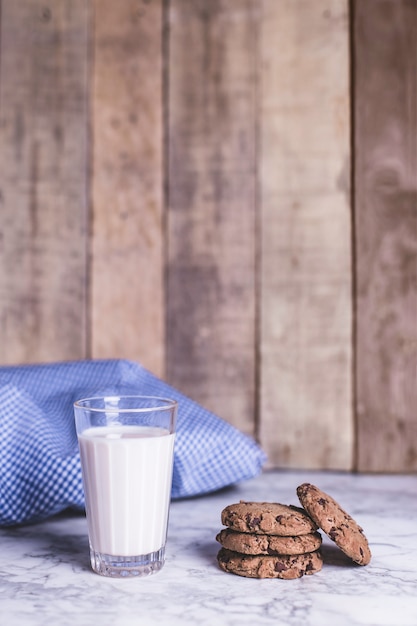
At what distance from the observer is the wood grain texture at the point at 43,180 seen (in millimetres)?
1384

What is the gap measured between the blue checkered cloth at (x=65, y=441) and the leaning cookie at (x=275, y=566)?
29cm

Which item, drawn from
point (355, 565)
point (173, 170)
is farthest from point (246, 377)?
point (355, 565)

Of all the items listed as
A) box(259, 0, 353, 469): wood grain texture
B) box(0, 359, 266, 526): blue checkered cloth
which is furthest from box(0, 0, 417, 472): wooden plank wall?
box(0, 359, 266, 526): blue checkered cloth

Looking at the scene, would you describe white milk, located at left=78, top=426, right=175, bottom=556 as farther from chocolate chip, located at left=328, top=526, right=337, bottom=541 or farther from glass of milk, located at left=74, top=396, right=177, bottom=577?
chocolate chip, located at left=328, top=526, right=337, bottom=541

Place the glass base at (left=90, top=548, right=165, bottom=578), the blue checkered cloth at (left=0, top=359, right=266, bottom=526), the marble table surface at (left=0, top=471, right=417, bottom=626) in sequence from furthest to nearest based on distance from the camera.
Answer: the blue checkered cloth at (left=0, top=359, right=266, bottom=526), the glass base at (left=90, top=548, right=165, bottom=578), the marble table surface at (left=0, top=471, right=417, bottom=626)

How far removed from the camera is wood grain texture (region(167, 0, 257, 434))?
1370 mm

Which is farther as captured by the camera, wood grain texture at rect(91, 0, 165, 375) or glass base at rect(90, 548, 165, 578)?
wood grain texture at rect(91, 0, 165, 375)

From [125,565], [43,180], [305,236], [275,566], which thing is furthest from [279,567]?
[43,180]

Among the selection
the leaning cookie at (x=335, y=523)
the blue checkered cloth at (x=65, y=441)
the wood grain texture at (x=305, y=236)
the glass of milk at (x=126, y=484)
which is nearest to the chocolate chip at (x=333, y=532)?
the leaning cookie at (x=335, y=523)

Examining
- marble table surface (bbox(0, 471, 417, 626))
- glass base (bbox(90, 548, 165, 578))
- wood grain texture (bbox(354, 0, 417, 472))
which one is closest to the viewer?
marble table surface (bbox(0, 471, 417, 626))

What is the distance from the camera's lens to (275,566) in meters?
0.78

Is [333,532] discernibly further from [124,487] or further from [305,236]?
[305,236]

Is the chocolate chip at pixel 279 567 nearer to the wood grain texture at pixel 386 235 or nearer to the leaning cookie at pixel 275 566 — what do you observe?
the leaning cookie at pixel 275 566

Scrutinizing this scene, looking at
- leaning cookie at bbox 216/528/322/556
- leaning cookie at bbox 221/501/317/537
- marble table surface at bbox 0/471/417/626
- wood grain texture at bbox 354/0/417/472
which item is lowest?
marble table surface at bbox 0/471/417/626
